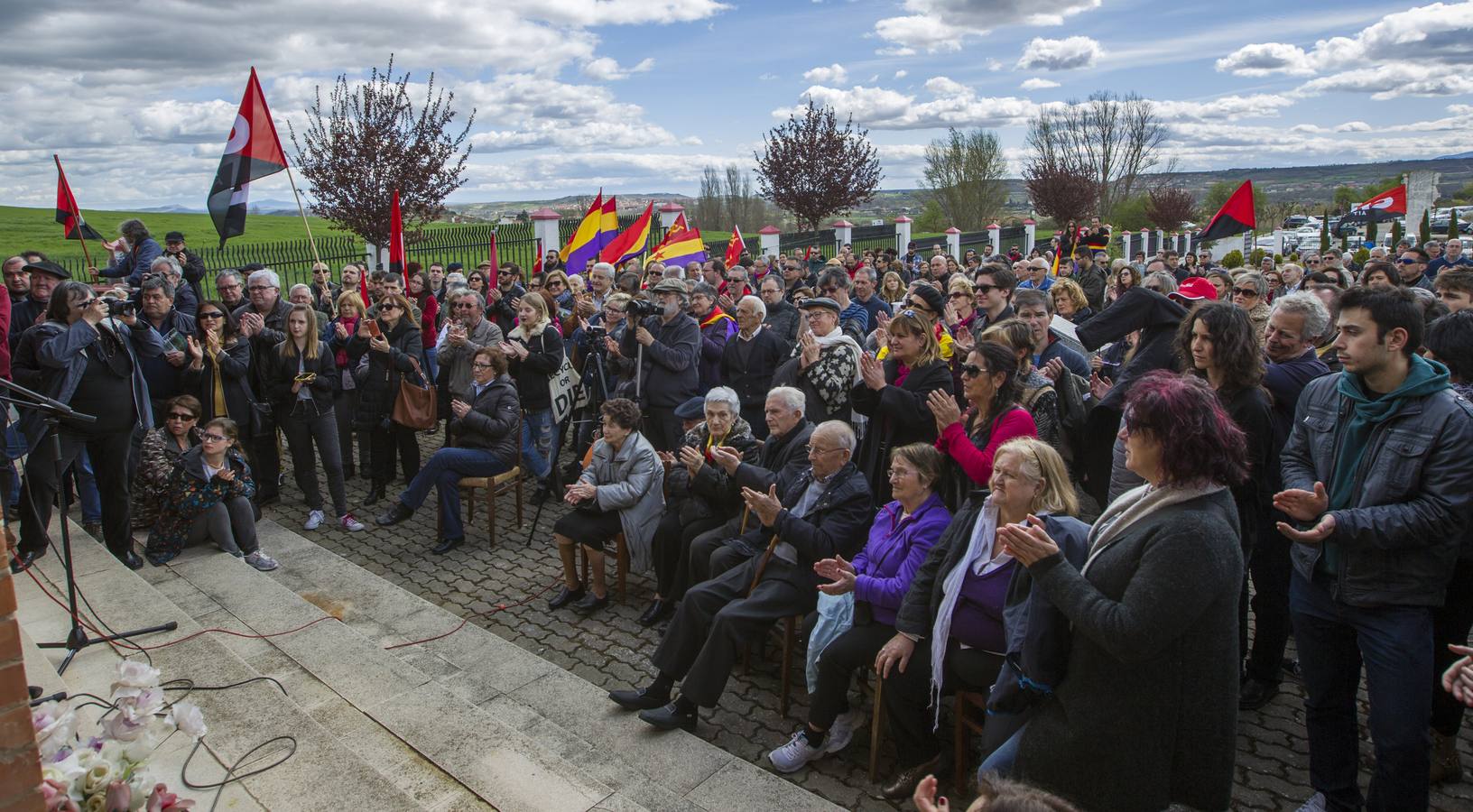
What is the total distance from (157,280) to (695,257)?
20.1ft

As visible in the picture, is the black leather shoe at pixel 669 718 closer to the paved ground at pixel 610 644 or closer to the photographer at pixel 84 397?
the paved ground at pixel 610 644

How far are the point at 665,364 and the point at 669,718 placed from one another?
359 centimetres

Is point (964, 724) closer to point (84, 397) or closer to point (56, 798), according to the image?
point (56, 798)

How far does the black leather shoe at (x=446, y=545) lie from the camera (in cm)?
716

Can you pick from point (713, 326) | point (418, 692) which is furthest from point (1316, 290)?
point (418, 692)

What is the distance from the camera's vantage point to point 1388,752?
315 cm

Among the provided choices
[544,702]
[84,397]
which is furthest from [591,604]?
[84,397]

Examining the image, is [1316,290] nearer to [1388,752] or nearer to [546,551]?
[1388,752]

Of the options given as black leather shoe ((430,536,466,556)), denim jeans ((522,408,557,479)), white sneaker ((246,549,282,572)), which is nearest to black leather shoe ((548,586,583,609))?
black leather shoe ((430,536,466,556))

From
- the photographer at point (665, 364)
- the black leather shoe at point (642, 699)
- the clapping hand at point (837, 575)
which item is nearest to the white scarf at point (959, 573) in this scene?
the clapping hand at point (837, 575)

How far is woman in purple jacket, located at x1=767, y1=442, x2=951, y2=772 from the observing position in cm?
414

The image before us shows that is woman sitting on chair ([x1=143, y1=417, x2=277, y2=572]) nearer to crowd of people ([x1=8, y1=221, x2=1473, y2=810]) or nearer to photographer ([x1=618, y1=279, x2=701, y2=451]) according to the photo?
crowd of people ([x1=8, y1=221, x2=1473, y2=810])

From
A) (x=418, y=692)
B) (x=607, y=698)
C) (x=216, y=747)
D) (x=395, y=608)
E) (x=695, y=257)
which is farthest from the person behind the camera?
(x=695, y=257)

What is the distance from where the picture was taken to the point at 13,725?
2.17 meters
